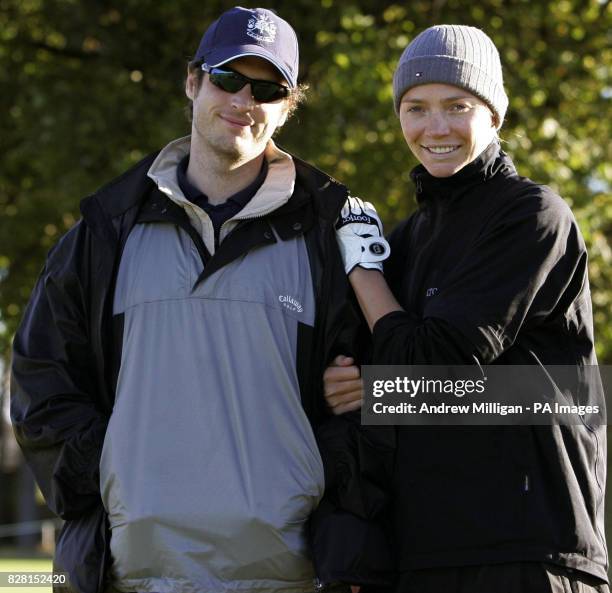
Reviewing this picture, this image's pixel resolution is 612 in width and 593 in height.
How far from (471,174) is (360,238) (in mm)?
440

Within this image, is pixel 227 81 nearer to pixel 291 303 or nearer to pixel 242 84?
pixel 242 84

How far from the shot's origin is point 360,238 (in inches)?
148

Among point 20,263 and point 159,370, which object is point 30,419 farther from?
point 20,263

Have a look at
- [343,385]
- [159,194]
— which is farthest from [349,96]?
[343,385]

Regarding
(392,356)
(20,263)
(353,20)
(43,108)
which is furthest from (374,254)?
(20,263)

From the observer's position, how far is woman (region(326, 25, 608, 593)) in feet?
10.7

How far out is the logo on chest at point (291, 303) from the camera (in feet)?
12.0

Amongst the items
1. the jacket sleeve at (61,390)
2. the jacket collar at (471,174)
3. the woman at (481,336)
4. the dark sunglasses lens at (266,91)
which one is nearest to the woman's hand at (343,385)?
the woman at (481,336)

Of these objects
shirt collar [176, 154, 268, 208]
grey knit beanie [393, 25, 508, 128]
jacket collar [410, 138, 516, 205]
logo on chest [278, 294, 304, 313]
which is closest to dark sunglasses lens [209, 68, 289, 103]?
shirt collar [176, 154, 268, 208]

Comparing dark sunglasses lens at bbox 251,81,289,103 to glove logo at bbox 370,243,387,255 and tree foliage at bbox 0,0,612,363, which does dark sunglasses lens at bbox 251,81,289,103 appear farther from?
tree foliage at bbox 0,0,612,363

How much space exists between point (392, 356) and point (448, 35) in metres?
1.12

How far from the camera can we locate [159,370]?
355cm

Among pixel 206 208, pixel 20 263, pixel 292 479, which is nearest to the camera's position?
pixel 292 479

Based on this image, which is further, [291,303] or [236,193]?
[236,193]
